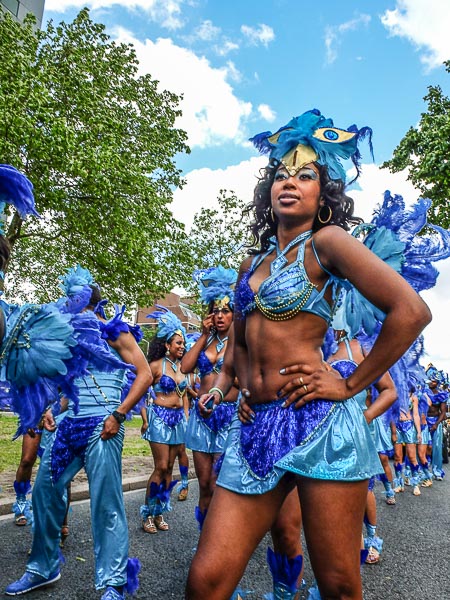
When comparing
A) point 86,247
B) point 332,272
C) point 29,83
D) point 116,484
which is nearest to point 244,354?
point 332,272

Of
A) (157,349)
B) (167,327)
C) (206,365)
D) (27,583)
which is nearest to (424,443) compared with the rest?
(157,349)

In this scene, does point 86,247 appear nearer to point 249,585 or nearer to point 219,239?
point 219,239

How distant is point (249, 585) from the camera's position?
3.96 m

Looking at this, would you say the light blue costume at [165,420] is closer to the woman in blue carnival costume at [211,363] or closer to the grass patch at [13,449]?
the grass patch at [13,449]

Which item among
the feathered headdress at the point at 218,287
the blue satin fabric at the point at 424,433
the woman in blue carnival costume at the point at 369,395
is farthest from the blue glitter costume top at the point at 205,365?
the blue satin fabric at the point at 424,433

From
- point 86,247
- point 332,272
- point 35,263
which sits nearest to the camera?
point 332,272

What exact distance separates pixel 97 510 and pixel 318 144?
2576 mm

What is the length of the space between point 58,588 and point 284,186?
3.11m

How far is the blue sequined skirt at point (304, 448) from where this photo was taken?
1.98 m

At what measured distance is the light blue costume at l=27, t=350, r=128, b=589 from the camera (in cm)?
340

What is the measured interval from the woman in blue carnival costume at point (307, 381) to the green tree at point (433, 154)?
12.2m

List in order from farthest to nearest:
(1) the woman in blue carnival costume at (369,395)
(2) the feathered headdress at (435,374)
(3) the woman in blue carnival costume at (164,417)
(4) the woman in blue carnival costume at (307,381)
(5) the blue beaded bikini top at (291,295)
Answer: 1. (2) the feathered headdress at (435,374)
2. (3) the woman in blue carnival costume at (164,417)
3. (1) the woman in blue carnival costume at (369,395)
4. (5) the blue beaded bikini top at (291,295)
5. (4) the woman in blue carnival costume at (307,381)

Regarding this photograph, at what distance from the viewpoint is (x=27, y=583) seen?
3533 mm

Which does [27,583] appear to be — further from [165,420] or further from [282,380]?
[165,420]
